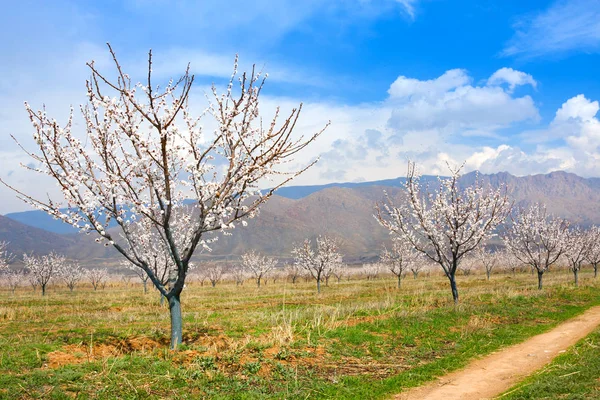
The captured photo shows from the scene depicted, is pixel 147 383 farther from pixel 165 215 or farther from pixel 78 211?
pixel 78 211

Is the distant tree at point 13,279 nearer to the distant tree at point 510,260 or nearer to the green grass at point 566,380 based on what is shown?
the green grass at point 566,380

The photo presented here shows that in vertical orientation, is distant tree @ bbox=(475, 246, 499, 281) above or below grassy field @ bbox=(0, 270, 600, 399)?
below

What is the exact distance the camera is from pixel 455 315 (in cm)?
1975

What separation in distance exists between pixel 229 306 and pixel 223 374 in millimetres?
22636

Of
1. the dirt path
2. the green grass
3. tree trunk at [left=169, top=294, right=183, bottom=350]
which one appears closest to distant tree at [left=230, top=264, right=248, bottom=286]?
tree trunk at [left=169, top=294, right=183, bottom=350]

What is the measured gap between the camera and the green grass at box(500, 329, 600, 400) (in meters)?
8.97

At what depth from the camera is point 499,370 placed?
38.4ft

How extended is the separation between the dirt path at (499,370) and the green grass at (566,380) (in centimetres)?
40

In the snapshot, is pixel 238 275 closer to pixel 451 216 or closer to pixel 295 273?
pixel 295 273

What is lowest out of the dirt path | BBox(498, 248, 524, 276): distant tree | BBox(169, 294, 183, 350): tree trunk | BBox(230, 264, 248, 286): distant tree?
BBox(230, 264, 248, 286): distant tree

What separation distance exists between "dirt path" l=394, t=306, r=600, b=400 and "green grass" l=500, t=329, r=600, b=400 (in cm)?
40

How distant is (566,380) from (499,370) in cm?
197

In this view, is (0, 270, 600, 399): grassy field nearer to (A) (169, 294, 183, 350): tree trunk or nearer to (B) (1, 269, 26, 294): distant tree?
(A) (169, 294, 183, 350): tree trunk

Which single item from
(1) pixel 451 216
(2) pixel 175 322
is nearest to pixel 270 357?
(2) pixel 175 322
